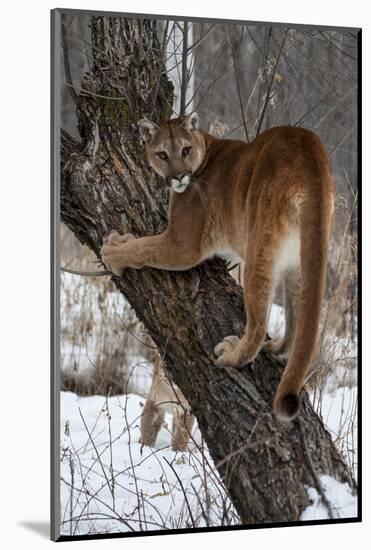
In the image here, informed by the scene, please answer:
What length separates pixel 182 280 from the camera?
454cm

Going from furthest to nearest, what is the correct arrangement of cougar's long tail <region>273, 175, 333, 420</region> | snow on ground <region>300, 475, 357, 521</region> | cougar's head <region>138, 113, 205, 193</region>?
1. snow on ground <region>300, 475, 357, 521</region>
2. cougar's head <region>138, 113, 205, 193</region>
3. cougar's long tail <region>273, 175, 333, 420</region>

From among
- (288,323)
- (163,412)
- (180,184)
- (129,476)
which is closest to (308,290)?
(288,323)

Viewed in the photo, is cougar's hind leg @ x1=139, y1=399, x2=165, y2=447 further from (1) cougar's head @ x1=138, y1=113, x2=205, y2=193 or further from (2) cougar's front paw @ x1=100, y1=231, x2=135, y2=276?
(1) cougar's head @ x1=138, y1=113, x2=205, y2=193

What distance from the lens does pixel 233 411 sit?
4.55 m

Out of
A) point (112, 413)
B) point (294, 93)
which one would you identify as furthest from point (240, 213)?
point (112, 413)

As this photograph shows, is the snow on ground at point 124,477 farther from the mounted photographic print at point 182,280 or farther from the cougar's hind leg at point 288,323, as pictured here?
the cougar's hind leg at point 288,323

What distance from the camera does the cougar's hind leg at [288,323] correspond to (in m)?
4.53

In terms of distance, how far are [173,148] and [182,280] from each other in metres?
0.53

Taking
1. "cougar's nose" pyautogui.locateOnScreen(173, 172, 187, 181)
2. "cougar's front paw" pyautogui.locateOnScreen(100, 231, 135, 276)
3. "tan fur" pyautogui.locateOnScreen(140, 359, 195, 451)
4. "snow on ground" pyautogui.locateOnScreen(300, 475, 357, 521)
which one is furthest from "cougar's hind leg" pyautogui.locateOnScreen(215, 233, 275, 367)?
"snow on ground" pyautogui.locateOnScreen(300, 475, 357, 521)

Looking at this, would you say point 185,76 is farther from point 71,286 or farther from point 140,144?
point 71,286

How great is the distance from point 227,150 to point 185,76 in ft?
1.14

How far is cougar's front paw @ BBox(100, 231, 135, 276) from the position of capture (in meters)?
4.46

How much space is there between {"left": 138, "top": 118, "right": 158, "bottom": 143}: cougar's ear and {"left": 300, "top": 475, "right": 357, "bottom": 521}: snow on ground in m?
1.56

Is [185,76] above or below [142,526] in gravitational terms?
above
